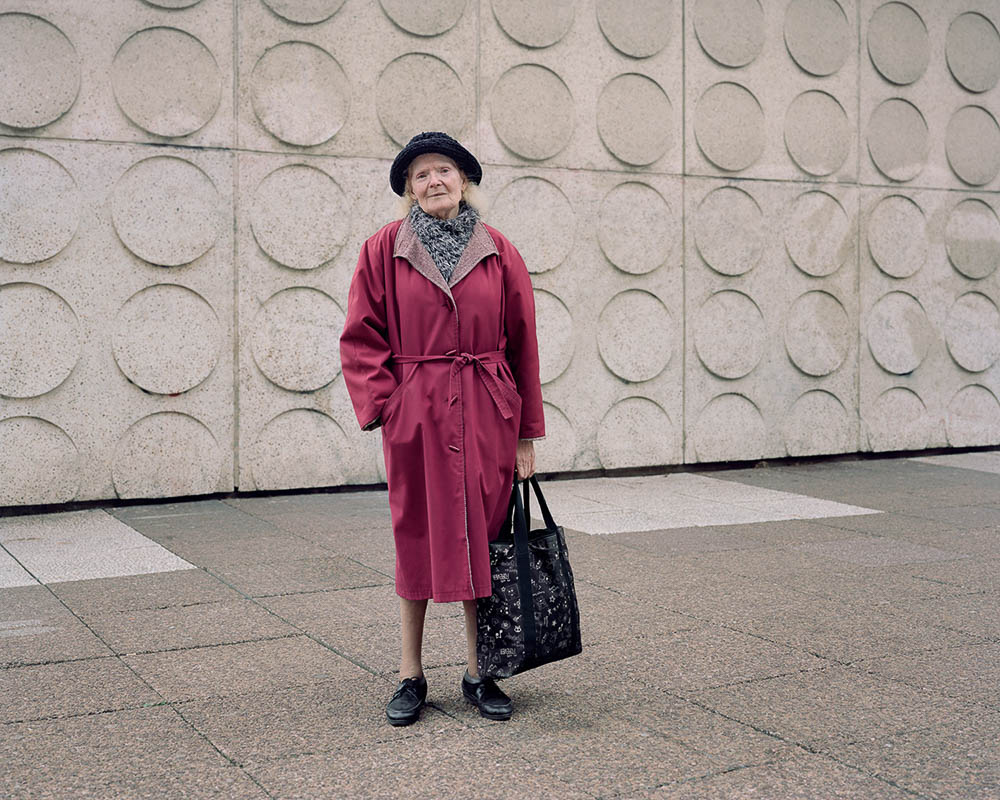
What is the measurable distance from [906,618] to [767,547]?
1.65 metres

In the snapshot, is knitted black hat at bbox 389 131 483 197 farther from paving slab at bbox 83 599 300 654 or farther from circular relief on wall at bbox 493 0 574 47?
circular relief on wall at bbox 493 0 574 47

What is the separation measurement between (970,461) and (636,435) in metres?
3.30

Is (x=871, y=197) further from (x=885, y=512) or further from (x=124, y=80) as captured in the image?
(x=124, y=80)

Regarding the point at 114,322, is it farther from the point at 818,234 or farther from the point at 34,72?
the point at 818,234

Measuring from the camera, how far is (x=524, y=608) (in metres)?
3.88

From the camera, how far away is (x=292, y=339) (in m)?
8.49

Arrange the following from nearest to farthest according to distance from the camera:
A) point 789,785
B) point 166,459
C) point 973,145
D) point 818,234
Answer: point 789,785
point 166,459
point 818,234
point 973,145

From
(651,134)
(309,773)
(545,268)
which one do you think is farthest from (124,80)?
(309,773)

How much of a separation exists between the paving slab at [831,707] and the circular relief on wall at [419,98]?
18.6 feet

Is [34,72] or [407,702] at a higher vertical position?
[34,72]

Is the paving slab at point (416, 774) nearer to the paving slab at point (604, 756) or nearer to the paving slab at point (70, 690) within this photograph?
the paving slab at point (604, 756)

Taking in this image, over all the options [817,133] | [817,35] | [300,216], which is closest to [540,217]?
[300,216]

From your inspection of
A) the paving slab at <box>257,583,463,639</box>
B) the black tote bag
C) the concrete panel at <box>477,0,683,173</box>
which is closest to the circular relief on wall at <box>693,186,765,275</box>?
the concrete panel at <box>477,0,683,173</box>

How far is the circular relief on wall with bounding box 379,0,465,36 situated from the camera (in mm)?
8680
